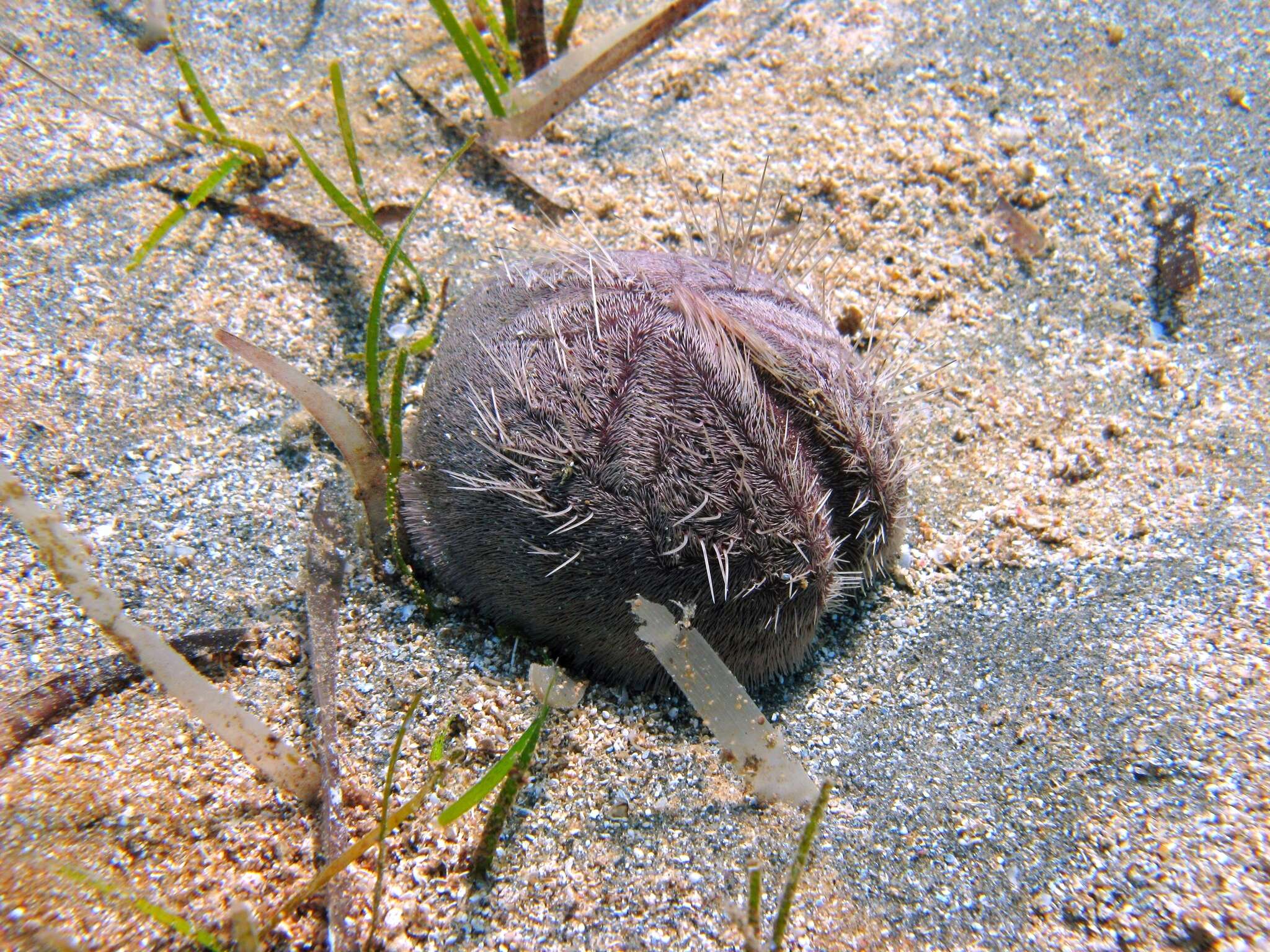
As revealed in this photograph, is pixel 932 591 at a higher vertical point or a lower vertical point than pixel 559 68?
lower

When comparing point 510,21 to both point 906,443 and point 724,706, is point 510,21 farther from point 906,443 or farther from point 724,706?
point 724,706

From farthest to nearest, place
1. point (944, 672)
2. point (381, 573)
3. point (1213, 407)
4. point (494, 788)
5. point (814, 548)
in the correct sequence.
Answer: point (1213, 407) < point (381, 573) < point (944, 672) < point (814, 548) < point (494, 788)

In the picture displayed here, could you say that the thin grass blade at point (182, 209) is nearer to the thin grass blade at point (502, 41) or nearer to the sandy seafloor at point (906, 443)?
the sandy seafloor at point (906, 443)

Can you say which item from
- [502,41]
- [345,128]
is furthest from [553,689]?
[502,41]

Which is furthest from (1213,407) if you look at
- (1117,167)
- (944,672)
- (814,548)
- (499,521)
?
(499,521)

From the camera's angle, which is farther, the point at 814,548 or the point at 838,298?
the point at 838,298

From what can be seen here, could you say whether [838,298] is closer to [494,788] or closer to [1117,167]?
[1117,167]

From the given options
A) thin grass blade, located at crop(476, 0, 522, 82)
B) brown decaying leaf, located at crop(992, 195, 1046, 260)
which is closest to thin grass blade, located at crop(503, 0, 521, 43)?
thin grass blade, located at crop(476, 0, 522, 82)

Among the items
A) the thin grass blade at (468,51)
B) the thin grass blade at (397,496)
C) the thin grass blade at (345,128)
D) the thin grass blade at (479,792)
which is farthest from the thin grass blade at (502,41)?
the thin grass blade at (479,792)
